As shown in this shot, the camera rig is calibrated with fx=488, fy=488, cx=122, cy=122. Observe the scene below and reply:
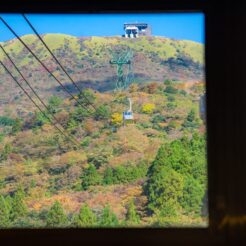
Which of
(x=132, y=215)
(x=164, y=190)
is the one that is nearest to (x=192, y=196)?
(x=164, y=190)

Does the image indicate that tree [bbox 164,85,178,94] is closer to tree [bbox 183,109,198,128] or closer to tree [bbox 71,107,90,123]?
tree [bbox 183,109,198,128]

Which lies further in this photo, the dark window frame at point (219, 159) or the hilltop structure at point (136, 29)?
the hilltop structure at point (136, 29)

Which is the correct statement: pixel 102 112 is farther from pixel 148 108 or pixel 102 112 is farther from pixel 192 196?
pixel 192 196

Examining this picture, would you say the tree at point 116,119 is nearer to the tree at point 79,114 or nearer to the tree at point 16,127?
the tree at point 79,114

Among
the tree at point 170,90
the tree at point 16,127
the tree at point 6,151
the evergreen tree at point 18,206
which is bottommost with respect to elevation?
the evergreen tree at point 18,206

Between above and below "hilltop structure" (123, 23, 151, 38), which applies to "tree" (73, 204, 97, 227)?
below

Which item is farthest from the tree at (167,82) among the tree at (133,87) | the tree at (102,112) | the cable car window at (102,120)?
the tree at (102,112)

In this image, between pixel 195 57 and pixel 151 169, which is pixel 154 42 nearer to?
pixel 195 57

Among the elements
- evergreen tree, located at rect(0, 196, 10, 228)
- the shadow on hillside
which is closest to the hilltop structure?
the shadow on hillside
